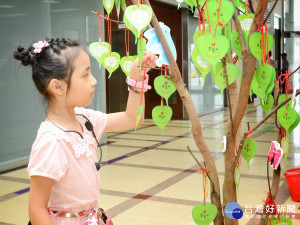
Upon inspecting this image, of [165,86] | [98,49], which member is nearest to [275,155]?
[165,86]

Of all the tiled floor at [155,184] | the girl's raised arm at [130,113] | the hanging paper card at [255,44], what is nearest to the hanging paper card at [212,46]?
the hanging paper card at [255,44]

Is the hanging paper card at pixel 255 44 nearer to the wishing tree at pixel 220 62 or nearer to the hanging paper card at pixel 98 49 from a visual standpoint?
the wishing tree at pixel 220 62

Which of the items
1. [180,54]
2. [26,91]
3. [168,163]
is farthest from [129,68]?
[180,54]

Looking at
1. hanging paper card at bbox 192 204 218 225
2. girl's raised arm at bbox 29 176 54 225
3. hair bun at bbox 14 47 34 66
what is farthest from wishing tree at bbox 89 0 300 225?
girl's raised arm at bbox 29 176 54 225

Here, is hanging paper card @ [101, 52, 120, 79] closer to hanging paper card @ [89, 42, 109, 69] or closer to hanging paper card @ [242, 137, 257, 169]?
hanging paper card @ [89, 42, 109, 69]

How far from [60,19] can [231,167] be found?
14.9ft

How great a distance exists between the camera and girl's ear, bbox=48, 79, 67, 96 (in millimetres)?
1422

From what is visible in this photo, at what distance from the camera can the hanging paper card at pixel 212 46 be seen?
115cm

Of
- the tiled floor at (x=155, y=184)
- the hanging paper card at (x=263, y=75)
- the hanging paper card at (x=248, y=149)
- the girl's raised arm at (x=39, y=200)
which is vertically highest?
the hanging paper card at (x=263, y=75)

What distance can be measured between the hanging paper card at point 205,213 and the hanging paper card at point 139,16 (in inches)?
25.9

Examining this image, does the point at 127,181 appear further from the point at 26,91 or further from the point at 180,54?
the point at 180,54

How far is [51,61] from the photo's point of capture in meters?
1.42

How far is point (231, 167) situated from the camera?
1488 mm

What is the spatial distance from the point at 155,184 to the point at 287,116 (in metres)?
2.48
